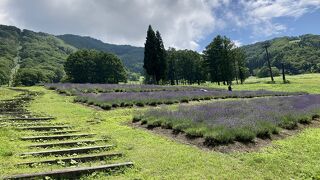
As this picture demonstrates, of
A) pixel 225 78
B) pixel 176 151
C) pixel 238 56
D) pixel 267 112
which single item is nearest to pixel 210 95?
pixel 267 112

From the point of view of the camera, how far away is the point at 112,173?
32.8 ft

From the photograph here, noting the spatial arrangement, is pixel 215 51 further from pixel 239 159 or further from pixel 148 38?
pixel 239 159

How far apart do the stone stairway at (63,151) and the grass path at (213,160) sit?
0.62 metres

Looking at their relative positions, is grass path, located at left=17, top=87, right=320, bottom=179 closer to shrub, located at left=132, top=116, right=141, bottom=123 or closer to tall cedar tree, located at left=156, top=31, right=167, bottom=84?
shrub, located at left=132, top=116, right=141, bottom=123

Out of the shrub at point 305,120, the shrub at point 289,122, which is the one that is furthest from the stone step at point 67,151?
the shrub at point 305,120

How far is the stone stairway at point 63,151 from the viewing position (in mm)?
9828

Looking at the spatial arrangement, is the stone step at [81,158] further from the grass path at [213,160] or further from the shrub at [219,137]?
the shrub at [219,137]

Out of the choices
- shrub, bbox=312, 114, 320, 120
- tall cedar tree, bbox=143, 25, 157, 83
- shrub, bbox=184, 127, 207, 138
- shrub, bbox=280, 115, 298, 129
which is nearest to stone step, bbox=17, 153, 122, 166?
shrub, bbox=184, 127, 207, 138

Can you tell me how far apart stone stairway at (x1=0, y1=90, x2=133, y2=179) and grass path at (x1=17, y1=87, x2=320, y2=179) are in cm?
62

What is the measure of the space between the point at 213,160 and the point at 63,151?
5.14 m

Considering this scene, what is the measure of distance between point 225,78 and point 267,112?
247 ft

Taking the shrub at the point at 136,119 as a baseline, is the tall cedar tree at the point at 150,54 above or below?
above

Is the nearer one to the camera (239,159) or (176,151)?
(239,159)

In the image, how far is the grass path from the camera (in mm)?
9969
